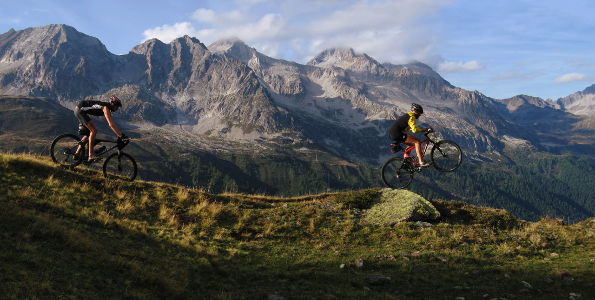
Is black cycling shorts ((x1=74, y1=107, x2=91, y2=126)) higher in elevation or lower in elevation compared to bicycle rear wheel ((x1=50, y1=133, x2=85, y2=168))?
higher

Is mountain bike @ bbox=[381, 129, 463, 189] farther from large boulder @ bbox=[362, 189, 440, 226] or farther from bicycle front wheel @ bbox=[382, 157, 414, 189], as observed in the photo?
large boulder @ bbox=[362, 189, 440, 226]

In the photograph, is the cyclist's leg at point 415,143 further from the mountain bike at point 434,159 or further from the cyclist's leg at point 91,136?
the cyclist's leg at point 91,136

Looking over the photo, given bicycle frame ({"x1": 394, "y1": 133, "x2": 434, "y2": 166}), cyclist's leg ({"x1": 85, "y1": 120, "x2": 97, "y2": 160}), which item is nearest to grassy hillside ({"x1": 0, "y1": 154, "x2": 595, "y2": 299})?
cyclist's leg ({"x1": 85, "y1": 120, "x2": 97, "y2": 160})

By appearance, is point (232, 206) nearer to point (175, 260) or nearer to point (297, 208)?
point (297, 208)

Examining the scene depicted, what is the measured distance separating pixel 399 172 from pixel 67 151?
2022 centimetres

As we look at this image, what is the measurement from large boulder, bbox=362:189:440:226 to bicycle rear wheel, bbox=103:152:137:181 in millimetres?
14210

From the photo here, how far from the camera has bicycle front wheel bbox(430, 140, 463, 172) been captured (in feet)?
70.5

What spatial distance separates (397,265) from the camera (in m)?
14.0

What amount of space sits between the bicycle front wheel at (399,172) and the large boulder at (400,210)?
1.31 metres

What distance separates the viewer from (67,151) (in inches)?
765

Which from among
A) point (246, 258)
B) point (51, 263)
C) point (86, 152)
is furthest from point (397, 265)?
point (86, 152)

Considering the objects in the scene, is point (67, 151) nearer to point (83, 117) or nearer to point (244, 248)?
point (83, 117)

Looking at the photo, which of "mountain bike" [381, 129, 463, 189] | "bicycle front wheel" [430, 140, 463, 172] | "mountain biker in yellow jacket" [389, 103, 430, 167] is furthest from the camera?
"bicycle front wheel" [430, 140, 463, 172]

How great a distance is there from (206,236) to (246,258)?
2629 mm
